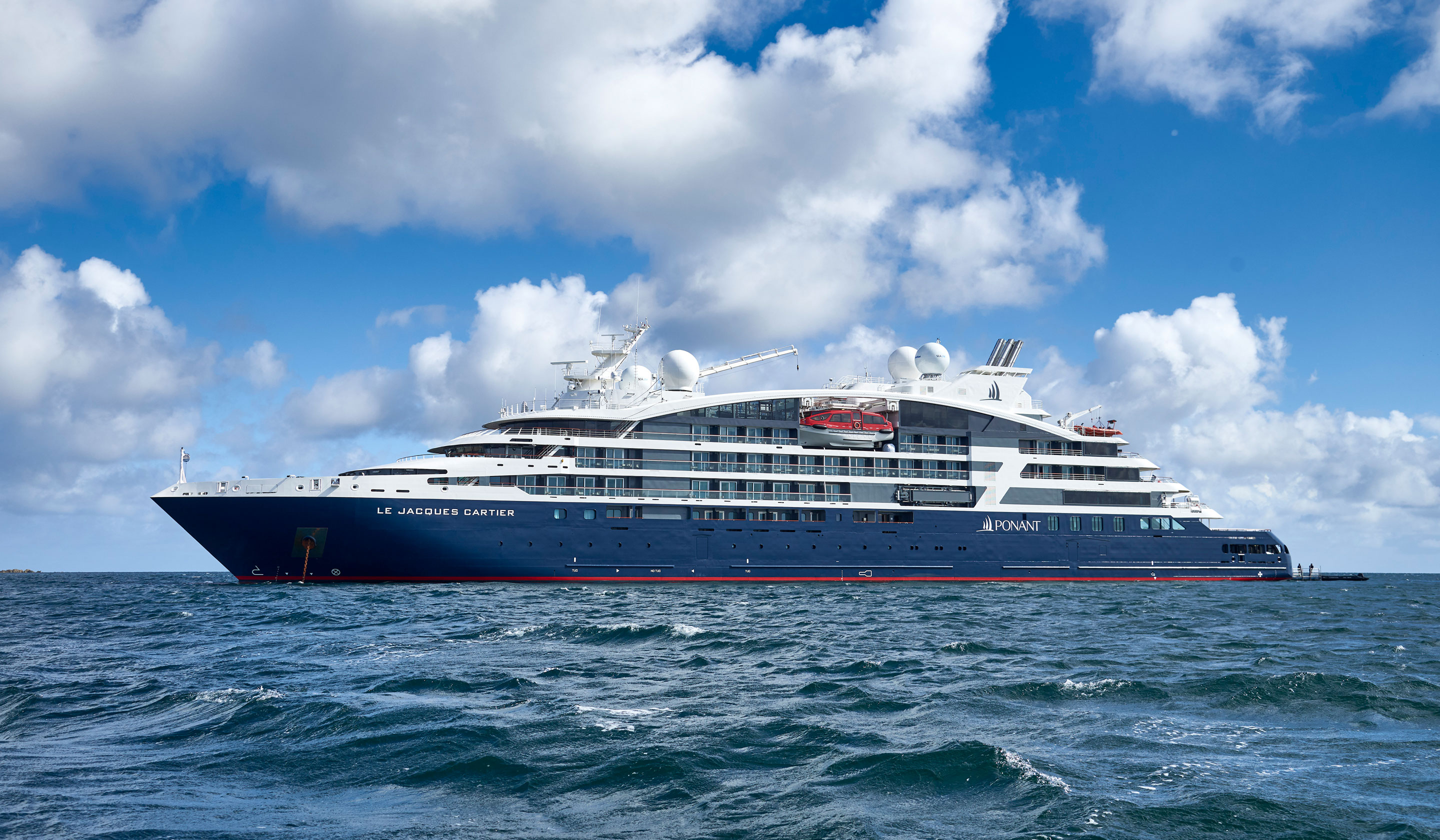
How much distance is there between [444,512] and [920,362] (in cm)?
3034

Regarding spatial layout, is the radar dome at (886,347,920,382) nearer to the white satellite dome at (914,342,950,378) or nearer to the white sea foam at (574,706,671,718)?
the white satellite dome at (914,342,950,378)

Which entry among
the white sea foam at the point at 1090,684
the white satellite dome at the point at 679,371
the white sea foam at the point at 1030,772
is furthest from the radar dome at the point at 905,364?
the white sea foam at the point at 1030,772

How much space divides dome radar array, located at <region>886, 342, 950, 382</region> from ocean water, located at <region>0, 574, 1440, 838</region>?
31470 mm

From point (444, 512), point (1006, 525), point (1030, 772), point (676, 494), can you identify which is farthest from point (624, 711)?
point (1006, 525)

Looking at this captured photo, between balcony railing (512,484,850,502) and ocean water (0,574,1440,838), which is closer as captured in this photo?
ocean water (0,574,1440,838)

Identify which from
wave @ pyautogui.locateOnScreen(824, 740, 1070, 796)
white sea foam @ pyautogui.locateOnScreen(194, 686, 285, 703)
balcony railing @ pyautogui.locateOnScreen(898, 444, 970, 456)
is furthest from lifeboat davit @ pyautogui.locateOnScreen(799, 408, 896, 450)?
wave @ pyautogui.locateOnScreen(824, 740, 1070, 796)

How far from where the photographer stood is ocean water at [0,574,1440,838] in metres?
8.69

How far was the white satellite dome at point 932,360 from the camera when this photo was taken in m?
55.3

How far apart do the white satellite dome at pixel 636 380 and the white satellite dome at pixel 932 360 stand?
16.9 metres

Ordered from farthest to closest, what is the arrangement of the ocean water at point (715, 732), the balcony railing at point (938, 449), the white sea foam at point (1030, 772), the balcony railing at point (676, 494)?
1. the balcony railing at point (938, 449)
2. the balcony railing at point (676, 494)
3. the white sea foam at point (1030, 772)
4. the ocean water at point (715, 732)

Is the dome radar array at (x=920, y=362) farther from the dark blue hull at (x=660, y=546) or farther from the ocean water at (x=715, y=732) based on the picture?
the ocean water at (x=715, y=732)

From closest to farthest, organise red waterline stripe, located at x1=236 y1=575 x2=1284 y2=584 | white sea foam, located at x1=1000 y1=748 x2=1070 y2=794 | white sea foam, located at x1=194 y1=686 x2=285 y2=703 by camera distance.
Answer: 1. white sea foam, located at x1=1000 y1=748 x2=1070 y2=794
2. white sea foam, located at x1=194 y1=686 x2=285 y2=703
3. red waterline stripe, located at x1=236 y1=575 x2=1284 y2=584

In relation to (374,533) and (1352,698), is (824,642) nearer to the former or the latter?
(1352,698)

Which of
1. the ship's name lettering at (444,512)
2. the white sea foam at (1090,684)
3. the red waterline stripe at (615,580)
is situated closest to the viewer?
the white sea foam at (1090,684)
